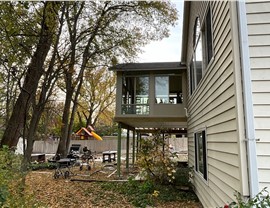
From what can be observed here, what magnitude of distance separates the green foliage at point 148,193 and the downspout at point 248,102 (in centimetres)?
409

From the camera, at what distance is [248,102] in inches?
112

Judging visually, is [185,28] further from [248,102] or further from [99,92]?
[99,92]

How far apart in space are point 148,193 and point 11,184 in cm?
428

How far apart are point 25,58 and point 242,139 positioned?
6167mm

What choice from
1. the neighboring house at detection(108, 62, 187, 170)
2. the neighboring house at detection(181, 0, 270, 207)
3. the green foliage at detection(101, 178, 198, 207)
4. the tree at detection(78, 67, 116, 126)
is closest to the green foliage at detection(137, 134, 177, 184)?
the green foliage at detection(101, 178, 198, 207)

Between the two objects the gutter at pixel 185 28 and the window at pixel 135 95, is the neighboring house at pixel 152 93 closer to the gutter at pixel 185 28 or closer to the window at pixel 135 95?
the window at pixel 135 95

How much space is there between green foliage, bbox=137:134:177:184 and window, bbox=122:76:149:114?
2.07m

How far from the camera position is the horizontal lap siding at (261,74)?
9.12ft

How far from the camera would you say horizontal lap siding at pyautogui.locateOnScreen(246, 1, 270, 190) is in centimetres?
278

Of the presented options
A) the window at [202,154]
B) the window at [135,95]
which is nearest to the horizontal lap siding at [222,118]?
the window at [202,154]

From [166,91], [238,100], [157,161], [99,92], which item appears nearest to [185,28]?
[166,91]

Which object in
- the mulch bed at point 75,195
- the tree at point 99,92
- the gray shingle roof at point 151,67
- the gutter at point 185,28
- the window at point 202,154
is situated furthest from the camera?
the tree at point 99,92

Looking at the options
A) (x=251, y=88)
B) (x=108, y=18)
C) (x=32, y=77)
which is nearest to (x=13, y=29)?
(x=32, y=77)

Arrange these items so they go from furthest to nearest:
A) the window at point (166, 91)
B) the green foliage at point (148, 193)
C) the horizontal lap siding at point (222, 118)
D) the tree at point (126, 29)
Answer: the tree at point (126, 29)
the window at point (166, 91)
the green foliage at point (148, 193)
the horizontal lap siding at point (222, 118)
